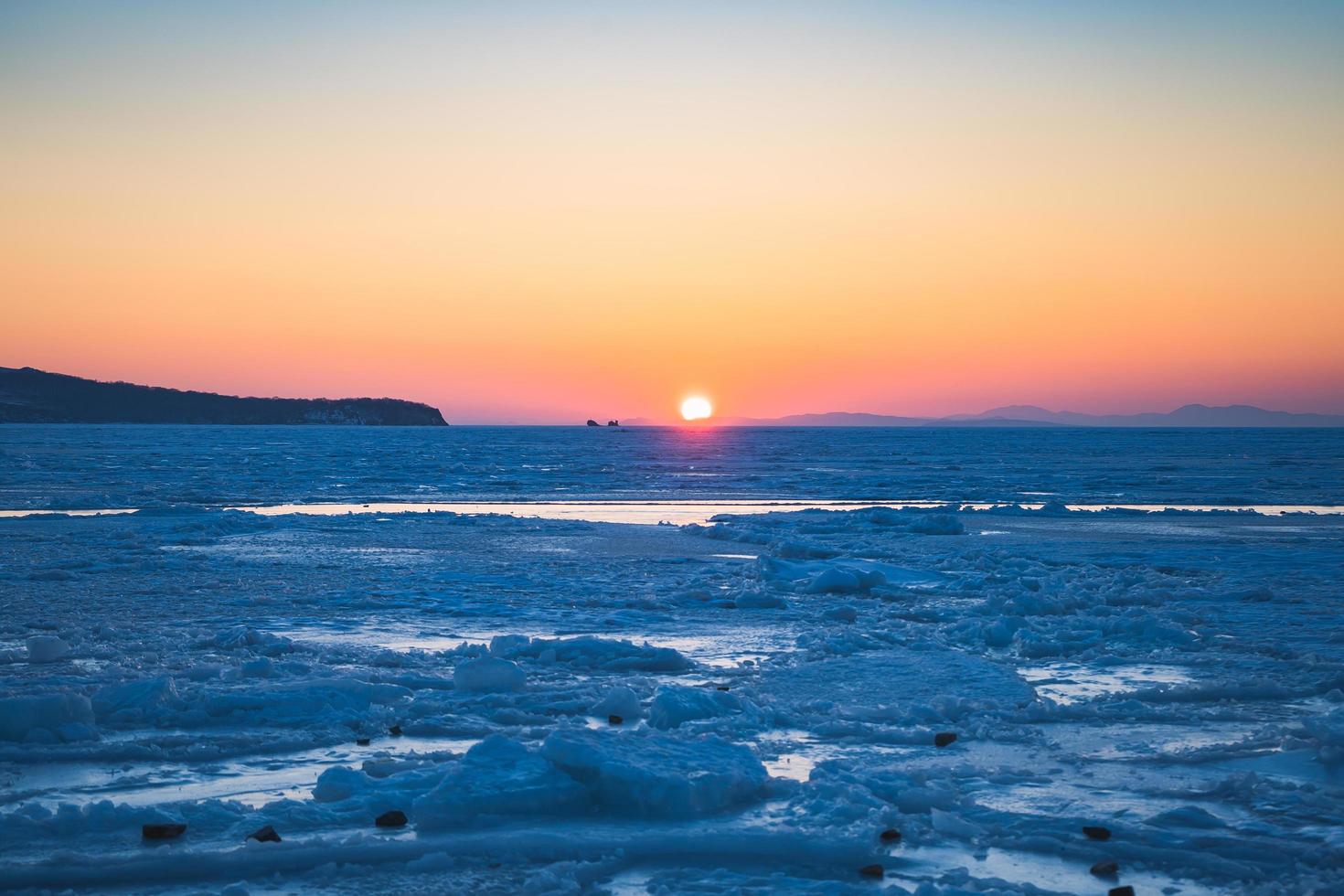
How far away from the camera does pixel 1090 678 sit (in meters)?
8.17

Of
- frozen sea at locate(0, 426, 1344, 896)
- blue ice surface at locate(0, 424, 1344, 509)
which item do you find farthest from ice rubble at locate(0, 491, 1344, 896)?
blue ice surface at locate(0, 424, 1344, 509)

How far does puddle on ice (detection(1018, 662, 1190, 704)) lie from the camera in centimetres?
768

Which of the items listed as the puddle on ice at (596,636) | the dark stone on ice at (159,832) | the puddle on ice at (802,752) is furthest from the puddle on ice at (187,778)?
the puddle on ice at (596,636)

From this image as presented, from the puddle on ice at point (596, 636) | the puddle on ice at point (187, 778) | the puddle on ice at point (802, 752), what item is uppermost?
the puddle on ice at point (187, 778)

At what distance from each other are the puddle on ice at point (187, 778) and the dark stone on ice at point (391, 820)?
64 cm

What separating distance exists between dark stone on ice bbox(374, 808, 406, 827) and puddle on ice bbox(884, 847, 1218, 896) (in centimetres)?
229

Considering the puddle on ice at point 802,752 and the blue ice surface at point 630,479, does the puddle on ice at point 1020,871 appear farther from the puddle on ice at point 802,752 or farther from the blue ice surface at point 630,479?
the blue ice surface at point 630,479

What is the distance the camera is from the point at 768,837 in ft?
16.0

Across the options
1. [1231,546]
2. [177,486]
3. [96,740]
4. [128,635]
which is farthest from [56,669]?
[177,486]

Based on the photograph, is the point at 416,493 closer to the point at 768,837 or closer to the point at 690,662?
the point at 690,662

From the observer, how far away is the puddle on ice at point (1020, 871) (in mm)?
4383

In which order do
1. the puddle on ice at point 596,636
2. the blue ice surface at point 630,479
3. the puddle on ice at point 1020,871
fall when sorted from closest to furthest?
the puddle on ice at point 1020,871, the puddle on ice at point 596,636, the blue ice surface at point 630,479

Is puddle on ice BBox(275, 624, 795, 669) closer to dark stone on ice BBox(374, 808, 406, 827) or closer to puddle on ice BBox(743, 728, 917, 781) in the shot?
puddle on ice BBox(743, 728, 917, 781)

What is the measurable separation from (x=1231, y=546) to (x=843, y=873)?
52.9 ft
